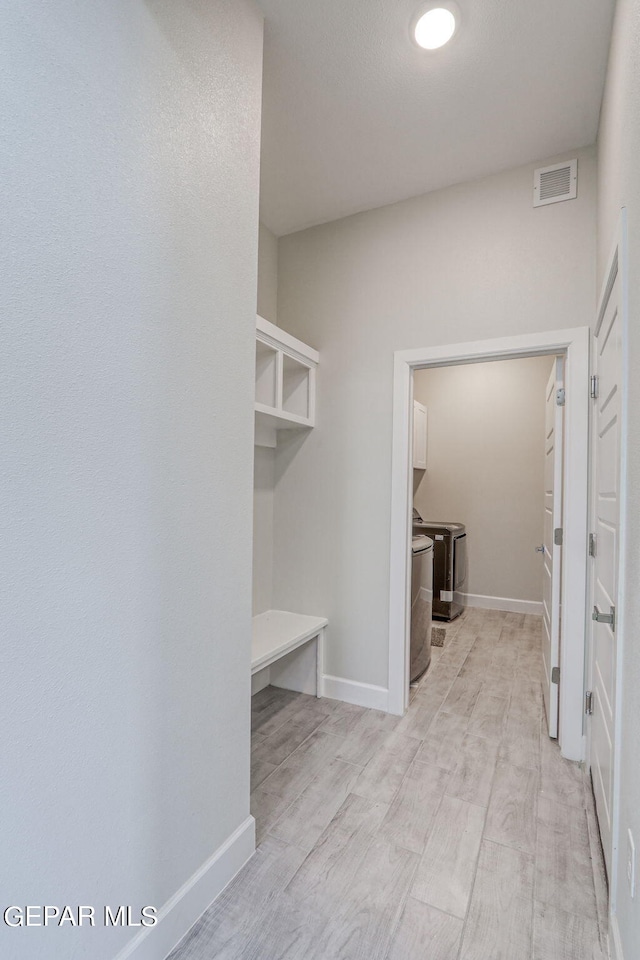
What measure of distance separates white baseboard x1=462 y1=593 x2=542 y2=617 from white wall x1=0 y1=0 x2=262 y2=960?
3752mm

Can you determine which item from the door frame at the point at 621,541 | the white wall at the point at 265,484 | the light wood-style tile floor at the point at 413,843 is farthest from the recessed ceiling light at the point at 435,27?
the light wood-style tile floor at the point at 413,843

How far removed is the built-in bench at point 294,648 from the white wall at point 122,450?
0.98 m

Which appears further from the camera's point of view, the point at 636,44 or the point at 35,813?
the point at 636,44

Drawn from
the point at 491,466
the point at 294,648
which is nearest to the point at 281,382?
the point at 294,648

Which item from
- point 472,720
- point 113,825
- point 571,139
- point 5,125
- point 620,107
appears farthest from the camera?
point 472,720

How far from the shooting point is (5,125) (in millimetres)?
851

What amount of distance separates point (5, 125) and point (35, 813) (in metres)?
1.35

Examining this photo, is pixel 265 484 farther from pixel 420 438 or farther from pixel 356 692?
pixel 420 438

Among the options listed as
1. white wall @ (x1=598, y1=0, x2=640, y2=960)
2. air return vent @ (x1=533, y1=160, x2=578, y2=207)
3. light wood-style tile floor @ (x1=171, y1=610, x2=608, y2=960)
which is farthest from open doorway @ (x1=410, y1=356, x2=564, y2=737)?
white wall @ (x1=598, y1=0, x2=640, y2=960)

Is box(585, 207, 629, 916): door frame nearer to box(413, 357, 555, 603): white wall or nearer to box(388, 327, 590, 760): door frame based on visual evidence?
box(388, 327, 590, 760): door frame

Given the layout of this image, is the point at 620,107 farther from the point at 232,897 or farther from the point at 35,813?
the point at 232,897

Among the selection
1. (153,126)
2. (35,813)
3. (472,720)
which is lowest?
(472,720)

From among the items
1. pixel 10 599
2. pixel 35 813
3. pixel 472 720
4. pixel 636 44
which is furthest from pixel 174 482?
pixel 472 720

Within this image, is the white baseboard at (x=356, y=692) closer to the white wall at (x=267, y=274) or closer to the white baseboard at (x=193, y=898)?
the white baseboard at (x=193, y=898)
